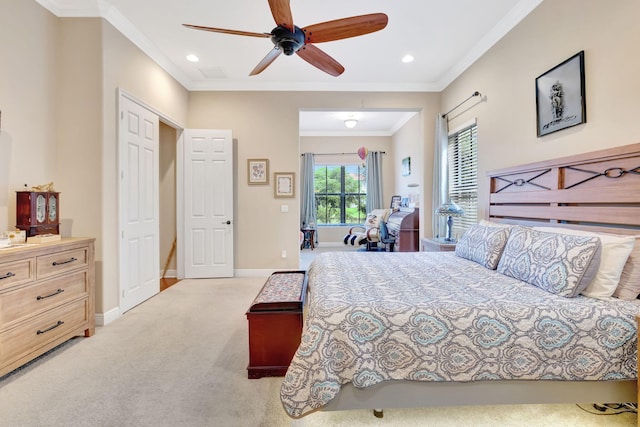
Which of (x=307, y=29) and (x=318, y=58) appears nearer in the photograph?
(x=307, y=29)

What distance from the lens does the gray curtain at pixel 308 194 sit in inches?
301

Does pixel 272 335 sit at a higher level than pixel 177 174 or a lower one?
lower

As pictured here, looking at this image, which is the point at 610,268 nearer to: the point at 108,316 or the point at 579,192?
the point at 579,192

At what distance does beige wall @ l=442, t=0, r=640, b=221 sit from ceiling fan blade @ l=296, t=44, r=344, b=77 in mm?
1698

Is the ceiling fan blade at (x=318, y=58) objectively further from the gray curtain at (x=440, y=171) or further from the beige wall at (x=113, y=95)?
the gray curtain at (x=440, y=171)

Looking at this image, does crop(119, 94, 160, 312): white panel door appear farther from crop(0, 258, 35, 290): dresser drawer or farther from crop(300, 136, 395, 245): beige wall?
crop(300, 136, 395, 245): beige wall

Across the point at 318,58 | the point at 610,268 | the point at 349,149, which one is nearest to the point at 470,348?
the point at 610,268

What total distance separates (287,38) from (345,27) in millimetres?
414

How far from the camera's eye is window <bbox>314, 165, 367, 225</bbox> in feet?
26.5

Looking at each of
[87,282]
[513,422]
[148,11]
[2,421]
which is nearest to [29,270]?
[87,282]

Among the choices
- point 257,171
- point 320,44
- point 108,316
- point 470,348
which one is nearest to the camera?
point 470,348

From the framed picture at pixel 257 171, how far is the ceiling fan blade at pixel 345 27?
99.4 inches

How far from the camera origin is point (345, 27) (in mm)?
2146

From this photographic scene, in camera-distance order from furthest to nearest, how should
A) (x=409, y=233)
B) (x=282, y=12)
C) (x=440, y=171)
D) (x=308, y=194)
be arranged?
(x=308, y=194) < (x=409, y=233) < (x=440, y=171) < (x=282, y=12)
